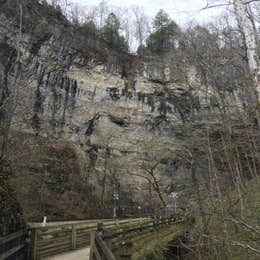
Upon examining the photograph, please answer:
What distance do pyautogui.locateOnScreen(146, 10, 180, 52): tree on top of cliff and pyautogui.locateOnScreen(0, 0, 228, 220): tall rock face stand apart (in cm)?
367

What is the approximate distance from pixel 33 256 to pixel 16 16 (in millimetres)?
22671

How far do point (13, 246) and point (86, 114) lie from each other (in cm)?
2294

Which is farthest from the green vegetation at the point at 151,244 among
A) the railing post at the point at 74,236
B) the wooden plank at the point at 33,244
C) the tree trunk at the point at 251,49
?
the tree trunk at the point at 251,49

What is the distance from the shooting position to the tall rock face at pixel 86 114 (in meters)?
22.2

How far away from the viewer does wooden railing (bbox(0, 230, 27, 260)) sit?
4184 mm

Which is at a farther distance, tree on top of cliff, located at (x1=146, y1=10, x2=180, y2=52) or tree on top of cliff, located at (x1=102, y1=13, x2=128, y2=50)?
tree on top of cliff, located at (x1=146, y1=10, x2=180, y2=52)

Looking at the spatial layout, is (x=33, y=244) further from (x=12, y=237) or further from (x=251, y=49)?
(x=251, y=49)

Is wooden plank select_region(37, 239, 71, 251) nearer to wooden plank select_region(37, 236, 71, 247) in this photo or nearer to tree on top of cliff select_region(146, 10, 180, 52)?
wooden plank select_region(37, 236, 71, 247)

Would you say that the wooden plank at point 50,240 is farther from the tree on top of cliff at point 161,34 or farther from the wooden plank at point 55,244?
the tree on top of cliff at point 161,34

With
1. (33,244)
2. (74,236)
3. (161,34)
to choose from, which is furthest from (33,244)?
(161,34)

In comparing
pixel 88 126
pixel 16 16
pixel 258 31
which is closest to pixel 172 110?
pixel 88 126

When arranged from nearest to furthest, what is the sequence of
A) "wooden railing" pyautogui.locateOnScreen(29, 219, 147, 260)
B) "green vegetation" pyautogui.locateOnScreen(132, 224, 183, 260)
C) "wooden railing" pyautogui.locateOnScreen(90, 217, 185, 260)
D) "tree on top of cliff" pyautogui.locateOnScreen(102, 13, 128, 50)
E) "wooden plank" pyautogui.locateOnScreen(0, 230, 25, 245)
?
1. "wooden plank" pyautogui.locateOnScreen(0, 230, 25, 245)
2. "wooden railing" pyautogui.locateOnScreen(90, 217, 185, 260)
3. "wooden railing" pyautogui.locateOnScreen(29, 219, 147, 260)
4. "green vegetation" pyautogui.locateOnScreen(132, 224, 183, 260)
5. "tree on top of cliff" pyautogui.locateOnScreen(102, 13, 128, 50)

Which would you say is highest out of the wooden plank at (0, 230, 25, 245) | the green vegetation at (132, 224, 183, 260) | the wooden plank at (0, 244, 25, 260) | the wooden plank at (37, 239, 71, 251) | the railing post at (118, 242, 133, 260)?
the wooden plank at (0, 230, 25, 245)

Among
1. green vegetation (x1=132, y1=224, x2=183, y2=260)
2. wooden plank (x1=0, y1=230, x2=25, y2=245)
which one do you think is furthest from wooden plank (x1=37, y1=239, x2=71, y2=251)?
green vegetation (x1=132, y1=224, x2=183, y2=260)
